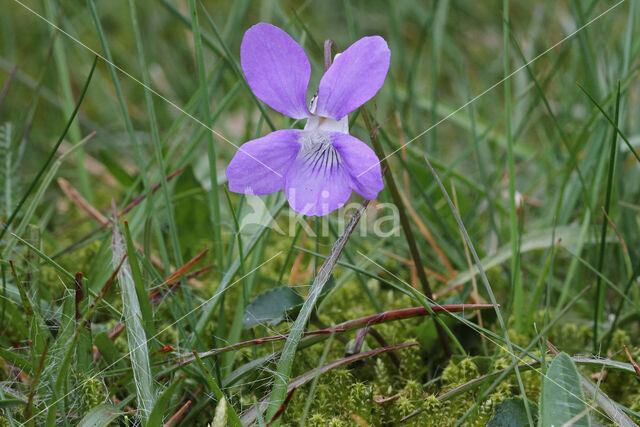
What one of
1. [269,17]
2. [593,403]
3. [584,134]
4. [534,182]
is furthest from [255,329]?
[269,17]

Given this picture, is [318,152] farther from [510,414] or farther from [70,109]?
[70,109]

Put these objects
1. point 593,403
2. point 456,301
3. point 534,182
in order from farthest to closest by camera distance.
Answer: point 534,182 → point 456,301 → point 593,403

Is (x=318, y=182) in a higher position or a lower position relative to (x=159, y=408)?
higher

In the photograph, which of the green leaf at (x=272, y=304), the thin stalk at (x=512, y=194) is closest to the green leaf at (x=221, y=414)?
the green leaf at (x=272, y=304)

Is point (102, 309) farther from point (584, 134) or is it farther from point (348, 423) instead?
point (584, 134)

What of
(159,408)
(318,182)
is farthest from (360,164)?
(159,408)

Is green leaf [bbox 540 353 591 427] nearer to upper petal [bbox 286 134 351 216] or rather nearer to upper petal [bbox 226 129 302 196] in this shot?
upper petal [bbox 286 134 351 216]

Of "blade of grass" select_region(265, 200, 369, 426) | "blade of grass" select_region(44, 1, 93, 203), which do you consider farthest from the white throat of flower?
"blade of grass" select_region(44, 1, 93, 203)
